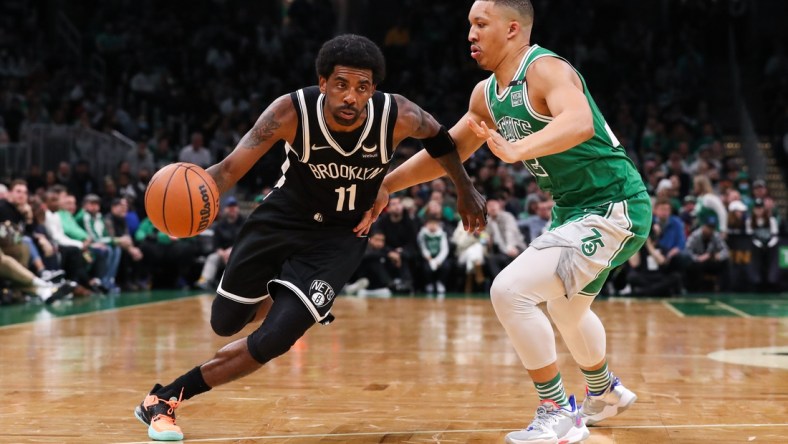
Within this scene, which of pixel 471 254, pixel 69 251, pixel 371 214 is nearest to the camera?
pixel 371 214

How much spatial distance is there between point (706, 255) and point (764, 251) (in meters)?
1.07

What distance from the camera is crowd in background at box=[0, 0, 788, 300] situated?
50.7 ft

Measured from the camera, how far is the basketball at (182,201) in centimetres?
468

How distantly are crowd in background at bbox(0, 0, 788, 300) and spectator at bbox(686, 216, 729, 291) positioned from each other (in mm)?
30

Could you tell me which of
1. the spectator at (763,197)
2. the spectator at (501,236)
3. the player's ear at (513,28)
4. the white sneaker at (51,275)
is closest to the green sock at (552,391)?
the player's ear at (513,28)

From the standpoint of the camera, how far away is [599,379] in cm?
518

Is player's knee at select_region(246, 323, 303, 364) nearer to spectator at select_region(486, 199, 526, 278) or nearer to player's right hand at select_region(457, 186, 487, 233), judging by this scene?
player's right hand at select_region(457, 186, 487, 233)

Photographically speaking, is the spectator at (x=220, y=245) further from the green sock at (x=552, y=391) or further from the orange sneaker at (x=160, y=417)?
the green sock at (x=552, y=391)

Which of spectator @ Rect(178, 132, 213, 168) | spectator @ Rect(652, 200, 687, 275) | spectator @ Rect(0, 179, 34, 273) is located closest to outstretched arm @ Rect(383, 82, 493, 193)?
spectator @ Rect(0, 179, 34, 273)

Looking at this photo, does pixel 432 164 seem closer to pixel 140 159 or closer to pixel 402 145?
pixel 140 159

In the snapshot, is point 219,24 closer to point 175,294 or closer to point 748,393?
point 175,294

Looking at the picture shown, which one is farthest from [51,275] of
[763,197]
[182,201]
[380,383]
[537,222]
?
[763,197]

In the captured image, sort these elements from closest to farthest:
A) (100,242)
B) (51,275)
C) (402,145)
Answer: (51,275)
(100,242)
(402,145)

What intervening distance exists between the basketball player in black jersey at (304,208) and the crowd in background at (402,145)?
28.9ft
